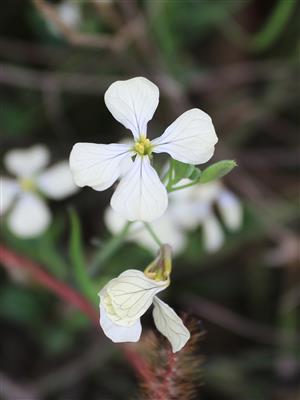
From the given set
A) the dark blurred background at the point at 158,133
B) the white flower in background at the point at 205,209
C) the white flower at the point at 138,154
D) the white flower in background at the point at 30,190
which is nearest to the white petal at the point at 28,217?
the white flower in background at the point at 30,190

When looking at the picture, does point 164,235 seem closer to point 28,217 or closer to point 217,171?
point 28,217

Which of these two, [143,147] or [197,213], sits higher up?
[143,147]

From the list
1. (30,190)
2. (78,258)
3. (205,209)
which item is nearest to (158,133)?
(205,209)

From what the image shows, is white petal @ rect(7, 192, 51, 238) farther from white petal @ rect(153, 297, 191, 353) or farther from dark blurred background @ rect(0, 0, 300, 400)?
white petal @ rect(153, 297, 191, 353)

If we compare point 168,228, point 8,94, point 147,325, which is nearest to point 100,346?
point 147,325

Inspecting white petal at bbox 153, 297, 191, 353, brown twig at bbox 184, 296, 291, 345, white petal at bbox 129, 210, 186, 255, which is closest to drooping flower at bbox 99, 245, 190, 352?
white petal at bbox 153, 297, 191, 353
